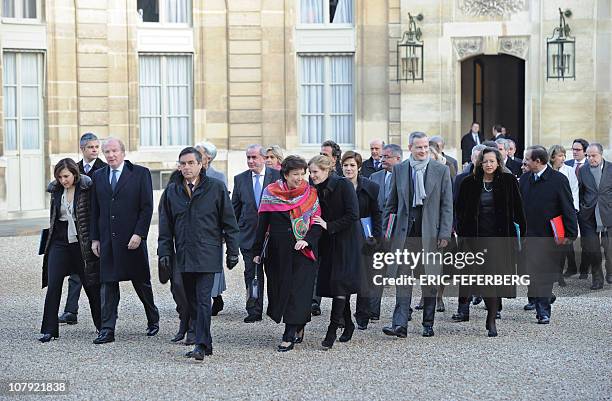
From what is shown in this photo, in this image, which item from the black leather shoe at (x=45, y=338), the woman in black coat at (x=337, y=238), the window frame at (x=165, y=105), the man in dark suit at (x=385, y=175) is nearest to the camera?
the woman in black coat at (x=337, y=238)

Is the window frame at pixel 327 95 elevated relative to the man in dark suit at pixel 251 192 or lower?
elevated

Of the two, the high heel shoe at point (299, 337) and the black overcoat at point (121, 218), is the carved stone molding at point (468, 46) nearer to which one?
the black overcoat at point (121, 218)

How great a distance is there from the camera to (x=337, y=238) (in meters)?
10.7

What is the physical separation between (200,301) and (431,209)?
92.9 inches

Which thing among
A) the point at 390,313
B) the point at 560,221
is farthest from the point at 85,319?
the point at 560,221

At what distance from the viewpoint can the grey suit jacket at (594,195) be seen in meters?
14.9

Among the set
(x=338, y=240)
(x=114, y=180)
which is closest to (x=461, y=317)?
(x=338, y=240)

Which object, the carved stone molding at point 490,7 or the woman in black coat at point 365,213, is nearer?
the woman in black coat at point 365,213

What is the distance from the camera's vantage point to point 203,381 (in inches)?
358

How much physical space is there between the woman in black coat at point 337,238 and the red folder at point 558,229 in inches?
93.5

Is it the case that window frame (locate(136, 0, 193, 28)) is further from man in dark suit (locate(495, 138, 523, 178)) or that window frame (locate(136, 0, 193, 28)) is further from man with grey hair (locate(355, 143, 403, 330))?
man with grey hair (locate(355, 143, 403, 330))

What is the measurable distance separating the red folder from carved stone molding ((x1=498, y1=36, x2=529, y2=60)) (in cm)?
1191

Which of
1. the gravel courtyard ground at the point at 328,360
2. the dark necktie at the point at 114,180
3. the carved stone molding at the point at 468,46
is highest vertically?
the carved stone molding at the point at 468,46

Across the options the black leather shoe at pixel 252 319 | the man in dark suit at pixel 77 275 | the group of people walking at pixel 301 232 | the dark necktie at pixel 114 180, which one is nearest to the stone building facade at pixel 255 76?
the man in dark suit at pixel 77 275
